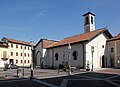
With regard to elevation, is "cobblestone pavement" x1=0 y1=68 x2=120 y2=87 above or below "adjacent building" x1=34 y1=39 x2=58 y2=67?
below

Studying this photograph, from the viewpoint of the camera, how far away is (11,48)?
63500 mm

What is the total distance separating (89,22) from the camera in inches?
1773

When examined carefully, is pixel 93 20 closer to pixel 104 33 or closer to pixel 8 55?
pixel 104 33

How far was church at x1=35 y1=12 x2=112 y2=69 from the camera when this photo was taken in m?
35.6

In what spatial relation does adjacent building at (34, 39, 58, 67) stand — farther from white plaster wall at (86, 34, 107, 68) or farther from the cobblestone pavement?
the cobblestone pavement

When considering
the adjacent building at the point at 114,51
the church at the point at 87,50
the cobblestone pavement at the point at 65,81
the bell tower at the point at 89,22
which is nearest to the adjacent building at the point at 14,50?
the church at the point at 87,50

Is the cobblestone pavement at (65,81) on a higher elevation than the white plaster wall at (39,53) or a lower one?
lower

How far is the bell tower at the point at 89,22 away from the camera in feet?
148

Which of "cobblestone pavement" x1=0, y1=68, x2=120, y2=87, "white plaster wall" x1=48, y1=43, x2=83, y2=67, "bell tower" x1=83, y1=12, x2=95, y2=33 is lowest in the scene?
"cobblestone pavement" x1=0, y1=68, x2=120, y2=87

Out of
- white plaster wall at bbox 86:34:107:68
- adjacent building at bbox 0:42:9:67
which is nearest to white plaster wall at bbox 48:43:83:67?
white plaster wall at bbox 86:34:107:68

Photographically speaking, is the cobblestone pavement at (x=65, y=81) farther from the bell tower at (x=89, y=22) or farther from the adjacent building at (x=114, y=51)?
the bell tower at (x=89, y=22)

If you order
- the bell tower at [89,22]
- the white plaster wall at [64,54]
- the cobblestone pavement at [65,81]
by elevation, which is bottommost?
the cobblestone pavement at [65,81]

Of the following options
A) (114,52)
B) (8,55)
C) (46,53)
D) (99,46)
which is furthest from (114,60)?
(8,55)

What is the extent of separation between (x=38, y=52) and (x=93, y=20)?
726 inches
